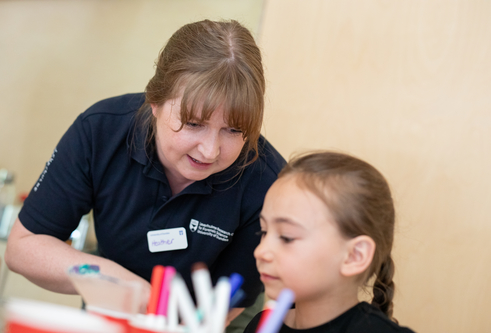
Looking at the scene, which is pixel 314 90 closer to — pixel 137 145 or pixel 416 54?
pixel 416 54

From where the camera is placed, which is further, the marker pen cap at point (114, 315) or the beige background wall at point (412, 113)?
the beige background wall at point (412, 113)

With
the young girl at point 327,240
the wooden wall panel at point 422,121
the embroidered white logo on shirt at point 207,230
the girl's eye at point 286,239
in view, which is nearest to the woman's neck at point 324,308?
the young girl at point 327,240

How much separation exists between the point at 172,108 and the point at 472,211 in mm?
942

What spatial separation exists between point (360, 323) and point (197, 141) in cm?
44

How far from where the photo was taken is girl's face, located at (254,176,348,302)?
734mm

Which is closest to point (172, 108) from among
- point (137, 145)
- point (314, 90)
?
point (137, 145)

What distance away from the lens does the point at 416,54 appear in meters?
1.35

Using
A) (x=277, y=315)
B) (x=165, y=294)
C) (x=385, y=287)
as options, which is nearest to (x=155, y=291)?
(x=165, y=294)

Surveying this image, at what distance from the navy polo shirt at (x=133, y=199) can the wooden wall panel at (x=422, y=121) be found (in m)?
0.46

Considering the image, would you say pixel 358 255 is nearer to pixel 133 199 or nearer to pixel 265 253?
Answer: pixel 265 253

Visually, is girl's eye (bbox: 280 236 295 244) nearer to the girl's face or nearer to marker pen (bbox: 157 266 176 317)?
the girl's face

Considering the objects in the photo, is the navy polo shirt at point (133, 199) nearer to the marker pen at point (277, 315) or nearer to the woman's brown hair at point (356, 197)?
the woman's brown hair at point (356, 197)

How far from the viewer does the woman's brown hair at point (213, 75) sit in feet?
2.75

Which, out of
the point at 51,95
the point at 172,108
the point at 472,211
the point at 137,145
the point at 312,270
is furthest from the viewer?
the point at 51,95
